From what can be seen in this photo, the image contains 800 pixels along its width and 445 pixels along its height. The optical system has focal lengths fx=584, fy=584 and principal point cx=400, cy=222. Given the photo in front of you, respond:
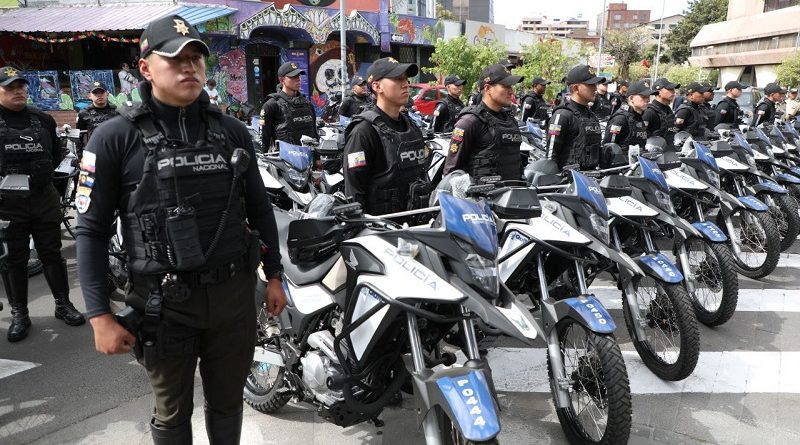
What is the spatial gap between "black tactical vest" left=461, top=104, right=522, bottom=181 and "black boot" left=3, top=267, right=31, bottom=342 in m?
3.57

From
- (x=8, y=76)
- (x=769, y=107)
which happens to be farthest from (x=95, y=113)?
(x=769, y=107)

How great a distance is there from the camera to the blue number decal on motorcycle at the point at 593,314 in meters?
2.80

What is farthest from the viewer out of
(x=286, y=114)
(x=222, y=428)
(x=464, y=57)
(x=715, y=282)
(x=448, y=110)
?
(x=464, y=57)

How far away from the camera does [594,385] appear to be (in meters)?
2.97

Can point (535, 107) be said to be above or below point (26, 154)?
below

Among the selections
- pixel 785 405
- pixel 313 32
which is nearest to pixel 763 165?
pixel 785 405

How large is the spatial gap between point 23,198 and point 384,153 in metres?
2.85

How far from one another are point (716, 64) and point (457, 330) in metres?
54.0

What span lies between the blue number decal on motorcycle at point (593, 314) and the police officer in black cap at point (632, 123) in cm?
378

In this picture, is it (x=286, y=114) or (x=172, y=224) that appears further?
(x=286, y=114)

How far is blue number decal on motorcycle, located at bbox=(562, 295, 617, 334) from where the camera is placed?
2799 mm

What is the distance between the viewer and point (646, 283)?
12.2 feet

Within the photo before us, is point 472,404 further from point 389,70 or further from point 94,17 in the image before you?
point 94,17

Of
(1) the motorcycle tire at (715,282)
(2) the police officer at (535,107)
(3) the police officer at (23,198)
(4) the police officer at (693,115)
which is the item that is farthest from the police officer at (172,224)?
(2) the police officer at (535,107)
